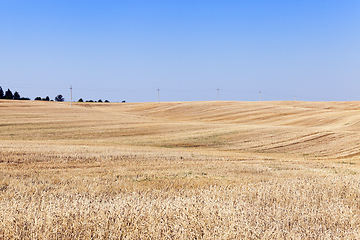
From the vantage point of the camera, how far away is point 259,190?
317 inches

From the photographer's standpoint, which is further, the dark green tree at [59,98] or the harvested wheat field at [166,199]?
the dark green tree at [59,98]

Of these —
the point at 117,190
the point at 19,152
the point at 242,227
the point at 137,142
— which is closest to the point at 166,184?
the point at 117,190

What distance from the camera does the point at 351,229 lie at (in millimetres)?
5418

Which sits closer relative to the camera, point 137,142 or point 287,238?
point 287,238

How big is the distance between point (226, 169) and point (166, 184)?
17.6 ft

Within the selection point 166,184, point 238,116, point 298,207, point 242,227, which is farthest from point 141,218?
point 238,116

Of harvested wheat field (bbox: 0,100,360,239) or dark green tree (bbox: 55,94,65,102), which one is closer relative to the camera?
harvested wheat field (bbox: 0,100,360,239)

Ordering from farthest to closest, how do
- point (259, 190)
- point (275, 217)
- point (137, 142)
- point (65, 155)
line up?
1. point (137, 142)
2. point (65, 155)
3. point (259, 190)
4. point (275, 217)

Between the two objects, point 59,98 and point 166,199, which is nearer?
point 166,199

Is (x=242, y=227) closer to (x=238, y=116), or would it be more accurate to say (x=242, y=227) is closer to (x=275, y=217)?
(x=275, y=217)

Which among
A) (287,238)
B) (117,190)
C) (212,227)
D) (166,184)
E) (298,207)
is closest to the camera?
(287,238)

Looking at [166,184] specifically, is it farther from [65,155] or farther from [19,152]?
[19,152]

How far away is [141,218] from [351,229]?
11.6 feet

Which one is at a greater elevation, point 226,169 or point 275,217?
point 275,217
